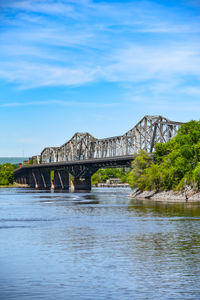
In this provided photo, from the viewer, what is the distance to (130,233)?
3353 cm

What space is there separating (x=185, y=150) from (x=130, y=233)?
49.1 m

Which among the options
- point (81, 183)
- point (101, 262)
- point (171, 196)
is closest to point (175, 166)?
point (171, 196)

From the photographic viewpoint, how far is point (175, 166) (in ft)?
276

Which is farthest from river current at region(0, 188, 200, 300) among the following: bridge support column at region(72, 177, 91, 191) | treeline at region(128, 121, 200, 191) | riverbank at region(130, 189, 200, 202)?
bridge support column at region(72, 177, 91, 191)

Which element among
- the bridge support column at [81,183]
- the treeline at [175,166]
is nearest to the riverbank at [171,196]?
the treeline at [175,166]

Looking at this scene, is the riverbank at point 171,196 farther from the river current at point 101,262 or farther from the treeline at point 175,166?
the river current at point 101,262

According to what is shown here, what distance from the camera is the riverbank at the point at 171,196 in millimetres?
79500

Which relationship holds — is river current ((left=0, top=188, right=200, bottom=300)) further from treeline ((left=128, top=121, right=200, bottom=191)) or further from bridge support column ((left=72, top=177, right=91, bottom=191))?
bridge support column ((left=72, top=177, right=91, bottom=191))

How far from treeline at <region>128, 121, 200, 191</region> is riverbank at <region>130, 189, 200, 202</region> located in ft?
3.31

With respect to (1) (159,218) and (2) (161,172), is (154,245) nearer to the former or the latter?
(1) (159,218)

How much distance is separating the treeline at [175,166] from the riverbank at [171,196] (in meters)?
1.01

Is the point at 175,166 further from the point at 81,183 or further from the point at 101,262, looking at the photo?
the point at 81,183

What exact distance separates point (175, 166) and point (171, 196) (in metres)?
5.86

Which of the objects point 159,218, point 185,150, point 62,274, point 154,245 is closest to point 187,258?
point 154,245
